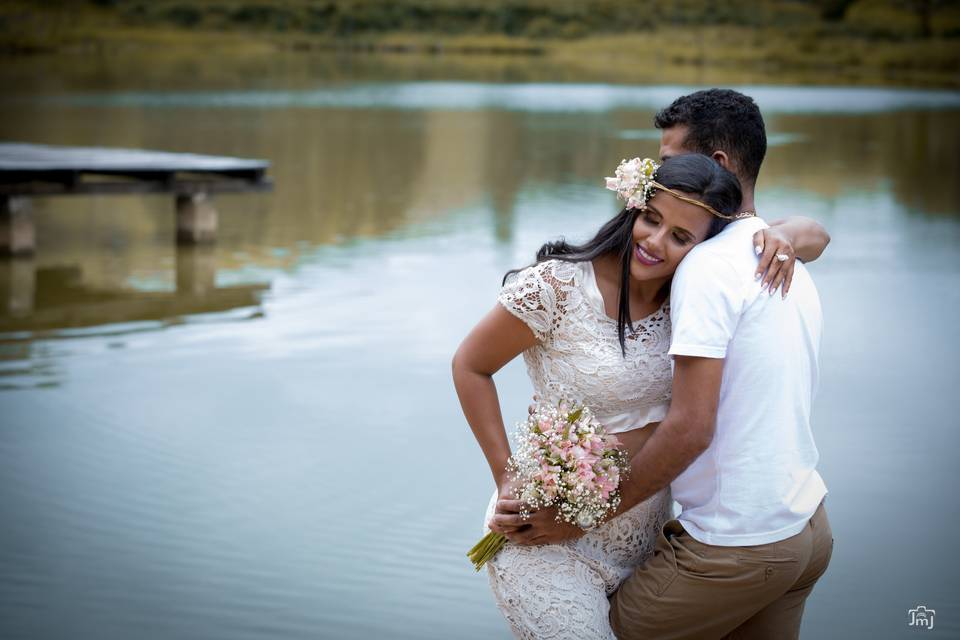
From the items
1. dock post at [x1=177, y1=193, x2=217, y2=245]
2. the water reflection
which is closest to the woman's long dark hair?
the water reflection

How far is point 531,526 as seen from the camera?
8.28ft

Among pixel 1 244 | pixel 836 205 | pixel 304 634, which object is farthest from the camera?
pixel 836 205

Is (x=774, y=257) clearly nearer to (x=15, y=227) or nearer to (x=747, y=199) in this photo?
(x=747, y=199)

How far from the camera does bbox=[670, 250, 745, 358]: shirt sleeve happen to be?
2.29 metres

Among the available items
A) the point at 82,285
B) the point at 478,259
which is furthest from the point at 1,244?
the point at 478,259

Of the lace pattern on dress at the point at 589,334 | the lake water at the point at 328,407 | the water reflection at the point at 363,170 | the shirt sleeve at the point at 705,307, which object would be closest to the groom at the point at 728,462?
the shirt sleeve at the point at 705,307

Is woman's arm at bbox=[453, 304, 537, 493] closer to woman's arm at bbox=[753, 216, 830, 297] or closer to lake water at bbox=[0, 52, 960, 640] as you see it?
woman's arm at bbox=[753, 216, 830, 297]

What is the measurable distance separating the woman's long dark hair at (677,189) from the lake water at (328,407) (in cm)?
175

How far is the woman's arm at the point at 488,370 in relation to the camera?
8.50 feet

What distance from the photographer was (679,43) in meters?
68.9

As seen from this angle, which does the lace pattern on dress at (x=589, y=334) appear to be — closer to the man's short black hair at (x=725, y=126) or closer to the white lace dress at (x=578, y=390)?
the white lace dress at (x=578, y=390)

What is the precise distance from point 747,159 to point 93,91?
29207 millimetres

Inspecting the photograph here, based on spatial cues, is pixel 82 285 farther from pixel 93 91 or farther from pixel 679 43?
pixel 679 43

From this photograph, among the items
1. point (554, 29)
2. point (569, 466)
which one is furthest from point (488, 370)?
point (554, 29)
